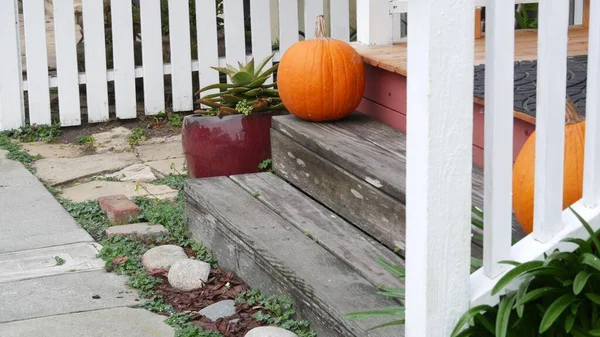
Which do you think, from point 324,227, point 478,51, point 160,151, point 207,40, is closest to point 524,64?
point 478,51

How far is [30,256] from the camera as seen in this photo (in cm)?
372

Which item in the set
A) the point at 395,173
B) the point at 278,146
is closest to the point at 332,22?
the point at 278,146

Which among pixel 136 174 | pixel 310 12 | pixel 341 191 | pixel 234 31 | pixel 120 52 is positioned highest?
pixel 310 12

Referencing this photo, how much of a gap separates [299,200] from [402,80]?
0.63 m

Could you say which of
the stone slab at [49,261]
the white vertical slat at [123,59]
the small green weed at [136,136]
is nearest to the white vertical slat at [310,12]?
the white vertical slat at [123,59]

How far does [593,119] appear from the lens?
2.19 metres

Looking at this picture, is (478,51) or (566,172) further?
(478,51)

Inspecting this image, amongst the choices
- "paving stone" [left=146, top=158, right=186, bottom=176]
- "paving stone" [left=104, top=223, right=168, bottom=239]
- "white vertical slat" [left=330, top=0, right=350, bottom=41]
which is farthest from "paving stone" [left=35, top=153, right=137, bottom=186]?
"white vertical slat" [left=330, top=0, right=350, bottom=41]

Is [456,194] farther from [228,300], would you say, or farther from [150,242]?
[150,242]

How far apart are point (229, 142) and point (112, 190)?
701 millimetres

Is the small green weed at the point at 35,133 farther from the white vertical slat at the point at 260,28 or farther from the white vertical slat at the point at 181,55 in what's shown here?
the white vertical slat at the point at 260,28

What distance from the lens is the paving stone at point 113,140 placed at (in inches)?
215

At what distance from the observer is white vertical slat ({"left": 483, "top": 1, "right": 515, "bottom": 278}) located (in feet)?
6.43

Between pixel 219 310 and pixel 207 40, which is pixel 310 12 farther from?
pixel 219 310
